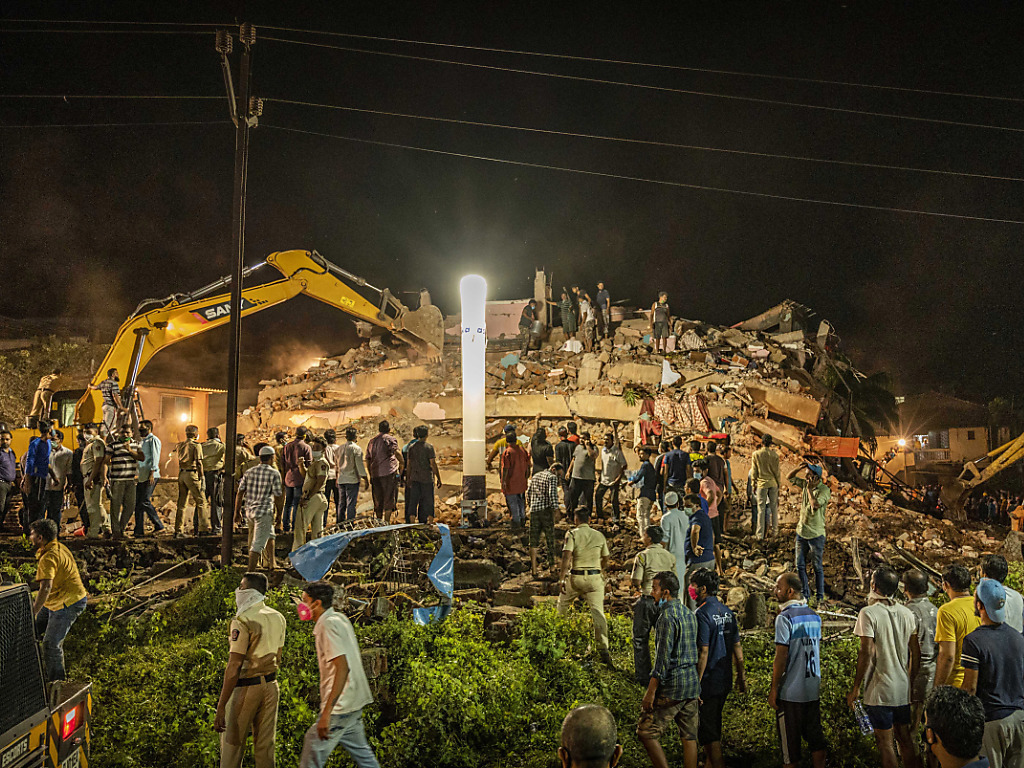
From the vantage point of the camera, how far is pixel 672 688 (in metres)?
4.77

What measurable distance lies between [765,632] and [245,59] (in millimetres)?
10863

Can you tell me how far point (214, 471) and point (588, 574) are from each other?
23.5 ft

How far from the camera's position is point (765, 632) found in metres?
8.27

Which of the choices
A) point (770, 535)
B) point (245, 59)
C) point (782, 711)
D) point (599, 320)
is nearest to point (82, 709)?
point (782, 711)

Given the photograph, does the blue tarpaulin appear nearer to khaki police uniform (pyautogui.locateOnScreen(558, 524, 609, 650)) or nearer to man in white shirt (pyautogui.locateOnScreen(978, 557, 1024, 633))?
khaki police uniform (pyautogui.locateOnScreen(558, 524, 609, 650))

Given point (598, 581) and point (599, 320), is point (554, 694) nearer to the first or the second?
point (598, 581)

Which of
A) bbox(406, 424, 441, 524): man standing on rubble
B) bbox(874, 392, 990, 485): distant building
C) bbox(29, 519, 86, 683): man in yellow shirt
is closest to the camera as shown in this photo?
bbox(29, 519, 86, 683): man in yellow shirt

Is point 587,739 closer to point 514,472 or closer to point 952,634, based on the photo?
point 952,634

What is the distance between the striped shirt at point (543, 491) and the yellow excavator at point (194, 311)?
28.3 ft

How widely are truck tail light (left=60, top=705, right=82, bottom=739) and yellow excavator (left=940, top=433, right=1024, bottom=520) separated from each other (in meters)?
20.2

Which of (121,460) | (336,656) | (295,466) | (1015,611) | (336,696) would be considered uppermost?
(121,460)

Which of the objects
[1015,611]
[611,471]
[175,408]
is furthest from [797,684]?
[175,408]

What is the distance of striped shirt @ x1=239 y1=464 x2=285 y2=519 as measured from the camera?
8.74m

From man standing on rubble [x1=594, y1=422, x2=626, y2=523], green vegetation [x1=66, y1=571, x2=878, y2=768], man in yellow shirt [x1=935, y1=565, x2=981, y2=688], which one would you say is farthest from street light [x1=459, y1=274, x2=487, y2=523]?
man in yellow shirt [x1=935, y1=565, x2=981, y2=688]
